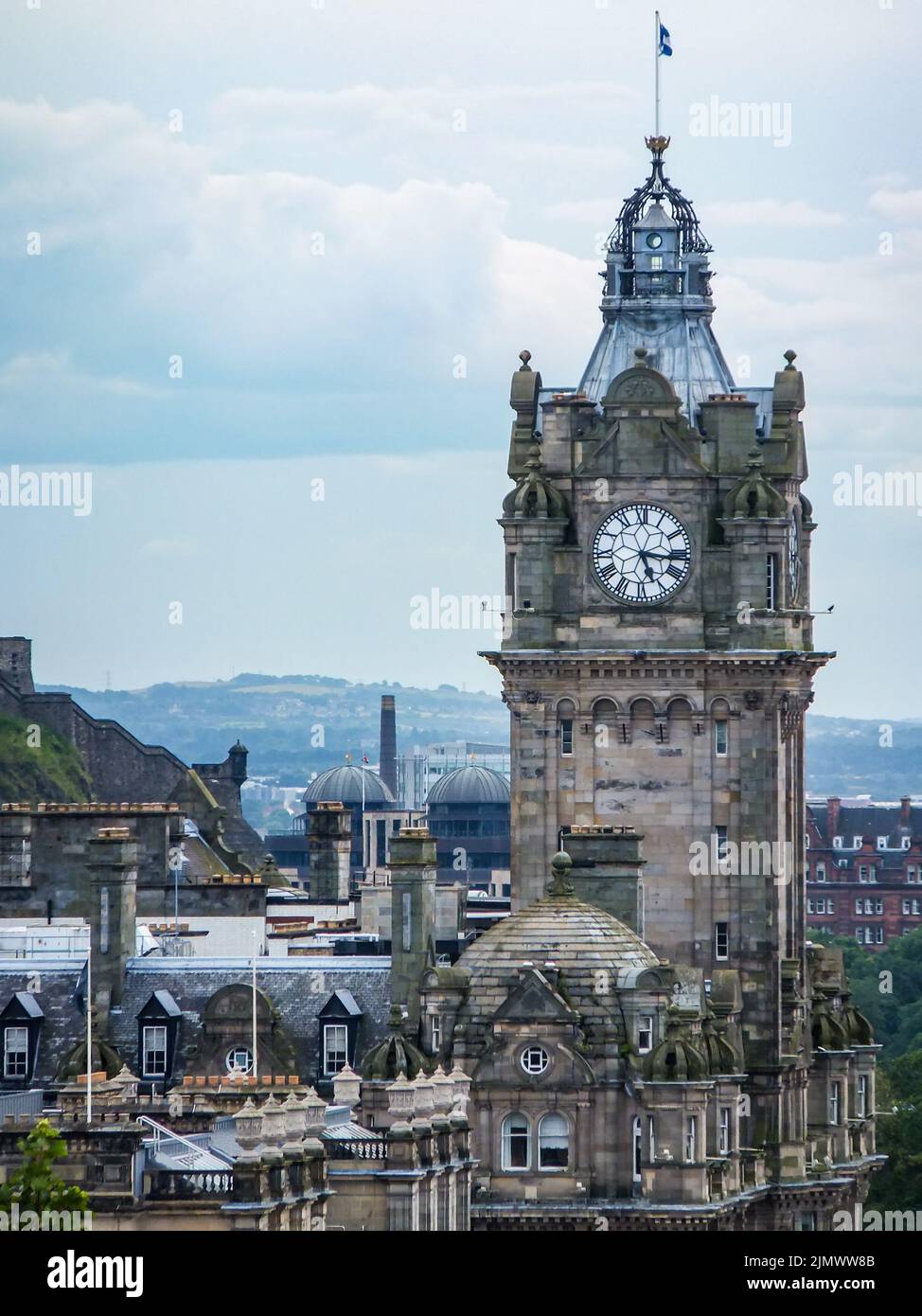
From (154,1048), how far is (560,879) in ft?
39.1

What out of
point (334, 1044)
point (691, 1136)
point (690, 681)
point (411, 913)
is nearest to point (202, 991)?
point (334, 1044)

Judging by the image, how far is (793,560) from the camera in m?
174

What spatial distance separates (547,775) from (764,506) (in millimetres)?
9904

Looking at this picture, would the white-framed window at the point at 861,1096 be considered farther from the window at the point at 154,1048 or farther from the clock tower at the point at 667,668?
the window at the point at 154,1048

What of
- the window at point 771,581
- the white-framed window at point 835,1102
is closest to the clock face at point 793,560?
the window at point 771,581

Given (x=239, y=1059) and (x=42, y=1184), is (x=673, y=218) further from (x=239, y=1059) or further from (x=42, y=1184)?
(x=42, y=1184)

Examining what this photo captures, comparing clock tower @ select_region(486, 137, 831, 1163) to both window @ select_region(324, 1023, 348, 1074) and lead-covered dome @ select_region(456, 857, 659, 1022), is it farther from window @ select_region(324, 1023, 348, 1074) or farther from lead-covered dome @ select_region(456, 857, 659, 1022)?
lead-covered dome @ select_region(456, 857, 659, 1022)

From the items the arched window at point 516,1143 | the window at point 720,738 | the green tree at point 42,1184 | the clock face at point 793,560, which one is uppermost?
the clock face at point 793,560

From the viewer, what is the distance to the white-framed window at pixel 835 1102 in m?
173

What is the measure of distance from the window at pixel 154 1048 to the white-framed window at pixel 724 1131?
1485 cm

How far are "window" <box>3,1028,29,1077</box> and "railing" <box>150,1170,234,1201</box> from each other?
3430cm

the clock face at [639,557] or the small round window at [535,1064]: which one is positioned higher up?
the clock face at [639,557]
